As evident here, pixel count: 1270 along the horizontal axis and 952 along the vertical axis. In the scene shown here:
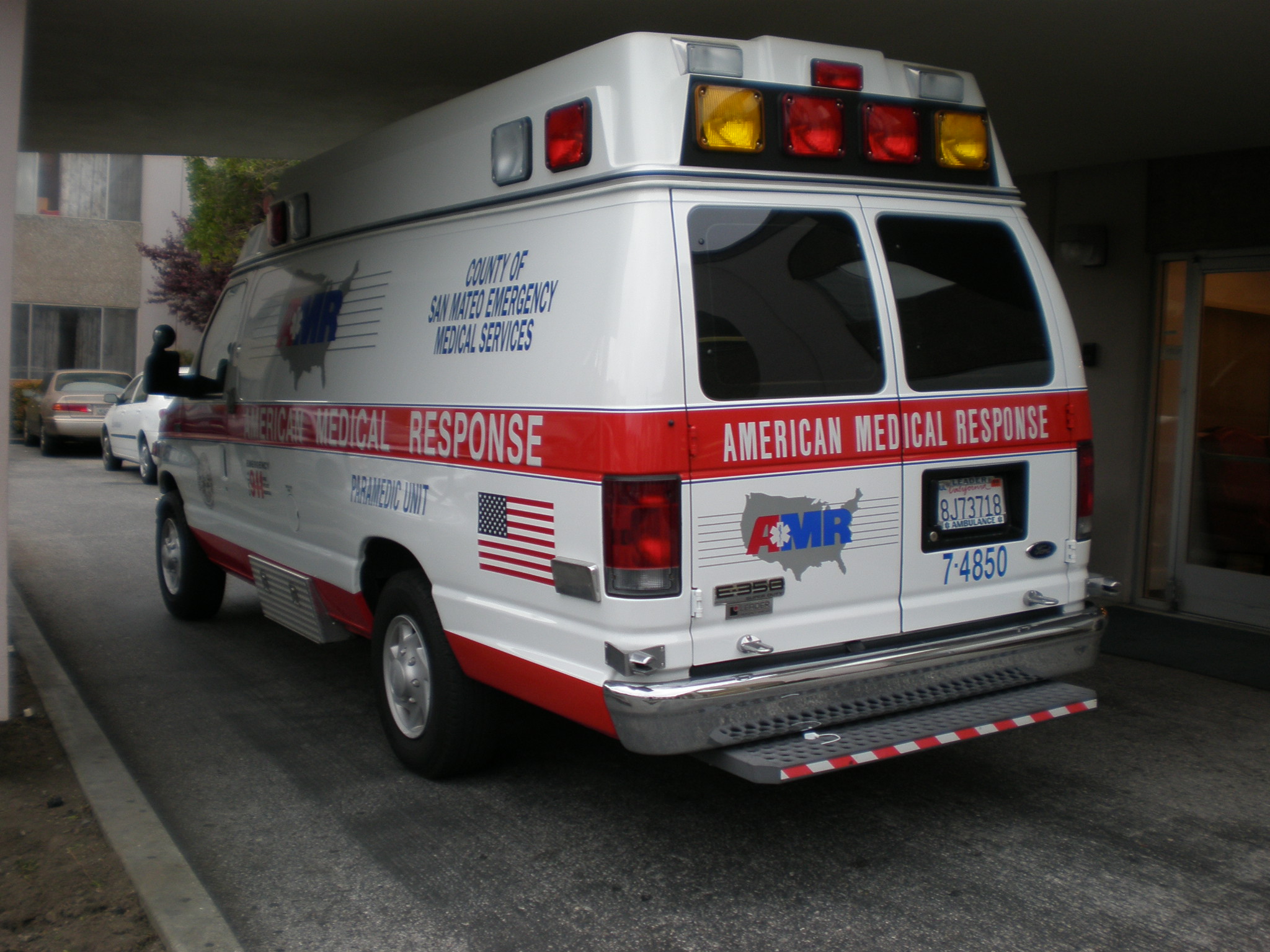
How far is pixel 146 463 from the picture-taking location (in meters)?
16.2

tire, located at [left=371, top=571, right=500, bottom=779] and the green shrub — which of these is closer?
tire, located at [left=371, top=571, right=500, bottom=779]

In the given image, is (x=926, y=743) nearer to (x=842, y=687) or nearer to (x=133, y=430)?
(x=842, y=687)

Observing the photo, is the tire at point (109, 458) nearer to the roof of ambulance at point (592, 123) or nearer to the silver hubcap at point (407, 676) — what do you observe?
the roof of ambulance at point (592, 123)

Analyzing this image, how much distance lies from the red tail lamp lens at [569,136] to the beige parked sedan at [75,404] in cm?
1761

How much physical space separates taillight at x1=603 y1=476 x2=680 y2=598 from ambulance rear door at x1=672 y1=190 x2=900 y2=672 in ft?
0.22

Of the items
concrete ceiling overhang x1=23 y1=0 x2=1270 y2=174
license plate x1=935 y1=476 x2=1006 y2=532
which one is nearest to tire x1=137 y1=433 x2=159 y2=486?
concrete ceiling overhang x1=23 y1=0 x2=1270 y2=174

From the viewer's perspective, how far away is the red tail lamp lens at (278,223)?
5957 millimetres

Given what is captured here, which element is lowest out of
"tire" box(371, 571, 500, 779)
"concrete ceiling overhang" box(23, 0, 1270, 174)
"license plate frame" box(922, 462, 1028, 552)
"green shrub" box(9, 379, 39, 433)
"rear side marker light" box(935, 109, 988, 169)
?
"tire" box(371, 571, 500, 779)

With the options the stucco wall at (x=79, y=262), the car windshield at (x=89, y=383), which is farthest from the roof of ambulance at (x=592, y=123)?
the stucco wall at (x=79, y=262)

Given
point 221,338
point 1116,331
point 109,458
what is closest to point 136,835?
point 221,338

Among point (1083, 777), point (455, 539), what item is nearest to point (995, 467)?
point (1083, 777)

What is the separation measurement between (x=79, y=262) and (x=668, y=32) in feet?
90.1

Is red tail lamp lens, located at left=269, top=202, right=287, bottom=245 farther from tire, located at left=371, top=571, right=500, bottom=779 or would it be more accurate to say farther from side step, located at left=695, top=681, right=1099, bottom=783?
side step, located at left=695, top=681, right=1099, bottom=783

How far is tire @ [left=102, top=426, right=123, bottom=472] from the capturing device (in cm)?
1825
